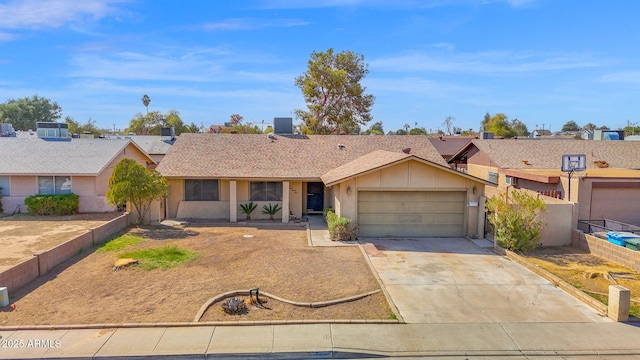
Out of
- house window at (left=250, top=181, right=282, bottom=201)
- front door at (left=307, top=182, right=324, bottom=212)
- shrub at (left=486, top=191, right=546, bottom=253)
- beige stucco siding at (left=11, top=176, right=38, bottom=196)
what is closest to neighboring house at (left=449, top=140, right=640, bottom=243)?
shrub at (left=486, top=191, right=546, bottom=253)

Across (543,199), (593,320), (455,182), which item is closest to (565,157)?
(543,199)

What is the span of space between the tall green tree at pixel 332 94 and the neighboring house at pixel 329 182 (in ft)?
62.0

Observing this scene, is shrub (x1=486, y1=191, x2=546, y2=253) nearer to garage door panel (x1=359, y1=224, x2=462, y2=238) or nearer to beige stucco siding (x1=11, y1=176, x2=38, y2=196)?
garage door panel (x1=359, y1=224, x2=462, y2=238)

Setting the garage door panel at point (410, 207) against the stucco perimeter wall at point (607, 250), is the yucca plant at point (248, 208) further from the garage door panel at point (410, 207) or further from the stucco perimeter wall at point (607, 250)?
the stucco perimeter wall at point (607, 250)

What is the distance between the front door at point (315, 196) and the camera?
70.6 feet

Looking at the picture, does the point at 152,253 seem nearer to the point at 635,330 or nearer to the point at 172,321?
the point at 172,321

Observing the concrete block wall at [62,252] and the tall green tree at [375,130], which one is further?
the tall green tree at [375,130]

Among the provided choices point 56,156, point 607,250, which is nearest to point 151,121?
point 56,156

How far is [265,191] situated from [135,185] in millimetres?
6047

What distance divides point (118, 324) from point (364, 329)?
5.30m

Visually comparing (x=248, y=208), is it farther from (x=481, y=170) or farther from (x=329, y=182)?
(x=481, y=170)

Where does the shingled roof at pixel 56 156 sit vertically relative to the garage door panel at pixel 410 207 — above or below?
above

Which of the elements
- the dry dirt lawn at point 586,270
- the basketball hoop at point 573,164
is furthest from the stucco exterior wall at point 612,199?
the dry dirt lawn at point 586,270

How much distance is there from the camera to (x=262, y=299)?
10.2m
